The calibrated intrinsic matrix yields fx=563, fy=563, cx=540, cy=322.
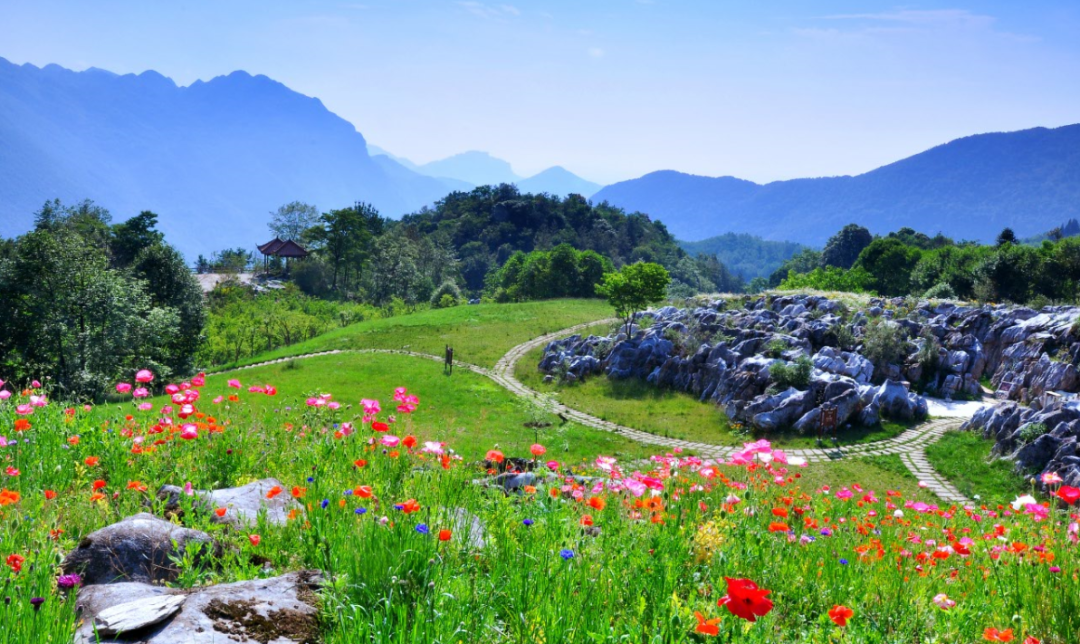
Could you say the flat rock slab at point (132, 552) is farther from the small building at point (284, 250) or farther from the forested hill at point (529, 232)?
the forested hill at point (529, 232)

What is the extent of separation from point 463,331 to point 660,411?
60.2 ft

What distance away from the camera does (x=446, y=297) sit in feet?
179

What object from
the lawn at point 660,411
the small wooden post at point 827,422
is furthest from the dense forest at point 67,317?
the small wooden post at point 827,422

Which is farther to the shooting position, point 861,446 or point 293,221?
point 293,221

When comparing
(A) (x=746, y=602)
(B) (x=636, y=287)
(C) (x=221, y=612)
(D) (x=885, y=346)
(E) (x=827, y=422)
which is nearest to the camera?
(A) (x=746, y=602)

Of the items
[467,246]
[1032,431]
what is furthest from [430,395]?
[467,246]

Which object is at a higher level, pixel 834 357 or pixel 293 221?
pixel 293 221

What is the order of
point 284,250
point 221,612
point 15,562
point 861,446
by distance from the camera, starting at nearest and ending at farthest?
1. point 221,612
2. point 15,562
3. point 861,446
4. point 284,250

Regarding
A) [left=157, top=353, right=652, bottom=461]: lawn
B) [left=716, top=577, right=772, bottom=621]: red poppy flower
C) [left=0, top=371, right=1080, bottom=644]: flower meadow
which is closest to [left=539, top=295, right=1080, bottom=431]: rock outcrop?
[left=157, top=353, right=652, bottom=461]: lawn

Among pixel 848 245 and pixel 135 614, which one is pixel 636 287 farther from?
pixel 848 245

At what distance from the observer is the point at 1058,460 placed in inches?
574

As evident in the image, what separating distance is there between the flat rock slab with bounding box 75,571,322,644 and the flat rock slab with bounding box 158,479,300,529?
1.04 meters

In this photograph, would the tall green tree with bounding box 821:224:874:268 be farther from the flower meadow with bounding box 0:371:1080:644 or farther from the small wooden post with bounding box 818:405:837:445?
the flower meadow with bounding box 0:371:1080:644

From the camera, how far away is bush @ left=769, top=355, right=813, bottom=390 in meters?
21.9
